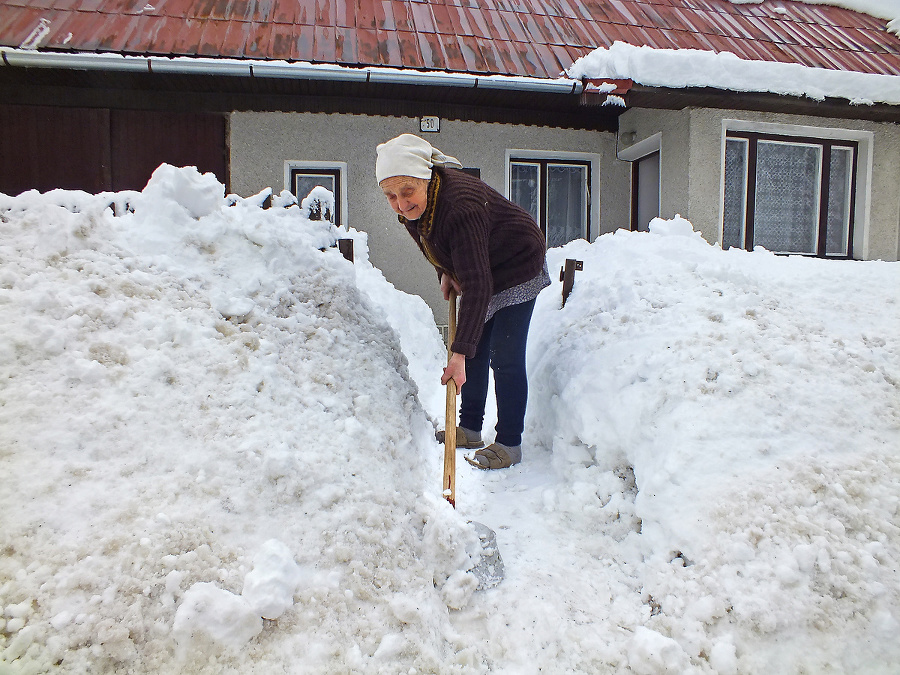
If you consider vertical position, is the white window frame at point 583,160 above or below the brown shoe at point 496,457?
above

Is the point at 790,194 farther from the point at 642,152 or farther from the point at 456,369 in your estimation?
the point at 456,369

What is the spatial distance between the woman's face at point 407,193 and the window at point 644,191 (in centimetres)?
471

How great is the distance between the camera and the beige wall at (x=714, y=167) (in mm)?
5508

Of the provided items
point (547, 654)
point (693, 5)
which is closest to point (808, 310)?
point (547, 654)

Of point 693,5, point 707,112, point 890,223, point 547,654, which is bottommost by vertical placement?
point 547,654

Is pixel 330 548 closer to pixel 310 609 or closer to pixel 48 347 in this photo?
pixel 310 609

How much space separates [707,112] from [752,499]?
521 cm

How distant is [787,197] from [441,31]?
467 centimetres

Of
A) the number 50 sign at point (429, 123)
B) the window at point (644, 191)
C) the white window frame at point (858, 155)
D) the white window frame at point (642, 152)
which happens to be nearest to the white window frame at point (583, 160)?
the white window frame at point (642, 152)

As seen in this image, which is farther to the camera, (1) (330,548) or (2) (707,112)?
(2) (707,112)

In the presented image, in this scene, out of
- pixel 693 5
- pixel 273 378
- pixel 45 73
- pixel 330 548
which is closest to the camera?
pixel 330 548

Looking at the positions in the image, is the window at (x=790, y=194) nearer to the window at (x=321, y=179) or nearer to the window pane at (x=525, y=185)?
the window pane at (x=525, y=185)

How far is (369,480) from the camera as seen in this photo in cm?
187

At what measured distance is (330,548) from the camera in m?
1.58
